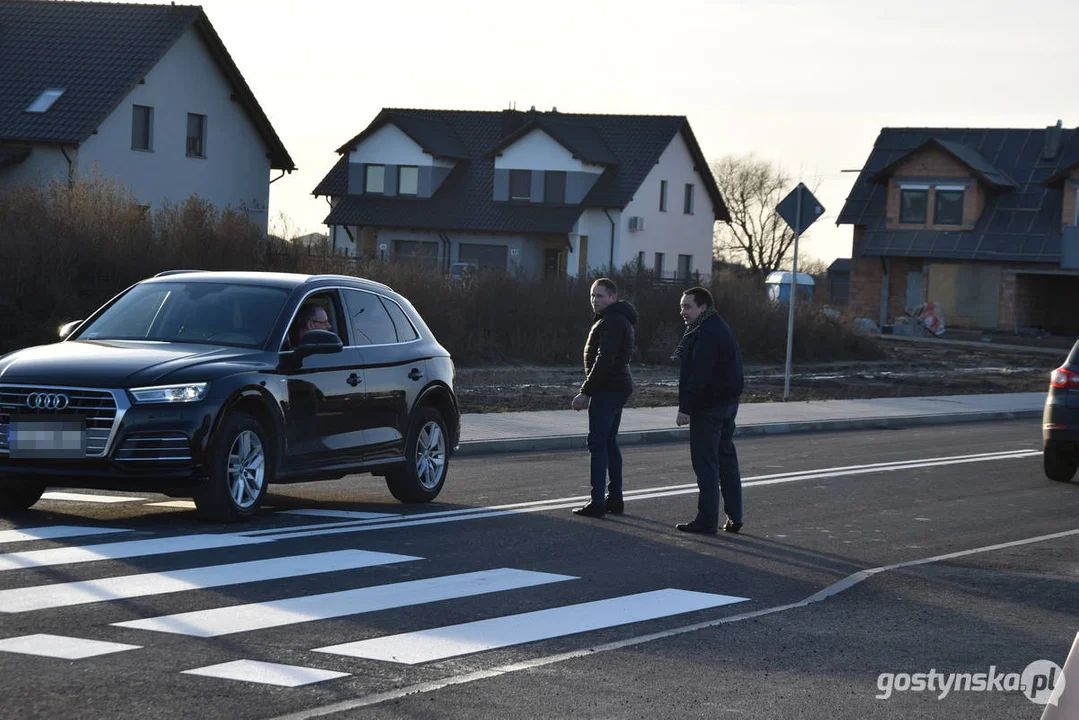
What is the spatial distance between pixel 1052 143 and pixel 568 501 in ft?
177

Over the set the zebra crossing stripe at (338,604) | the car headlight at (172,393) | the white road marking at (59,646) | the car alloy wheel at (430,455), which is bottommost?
the zebra crossing stripe at (338,604)

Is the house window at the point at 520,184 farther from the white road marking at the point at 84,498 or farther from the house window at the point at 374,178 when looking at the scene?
the white road marking at the point at 84,498

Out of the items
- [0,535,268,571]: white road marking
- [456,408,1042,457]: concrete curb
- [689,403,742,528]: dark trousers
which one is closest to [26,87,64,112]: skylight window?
[456,408,1042,457]: concrete curb

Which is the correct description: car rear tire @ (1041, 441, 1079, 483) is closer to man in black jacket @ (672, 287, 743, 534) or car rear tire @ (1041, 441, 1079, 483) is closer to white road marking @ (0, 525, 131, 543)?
man in black jacket @ (672, 287, 743, 534)

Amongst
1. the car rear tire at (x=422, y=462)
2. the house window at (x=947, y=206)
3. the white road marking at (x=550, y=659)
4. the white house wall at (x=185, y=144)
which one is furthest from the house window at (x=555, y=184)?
the white road marking at (x=550, y=659)

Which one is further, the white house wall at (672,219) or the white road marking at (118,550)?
the white house wall at (672,219)

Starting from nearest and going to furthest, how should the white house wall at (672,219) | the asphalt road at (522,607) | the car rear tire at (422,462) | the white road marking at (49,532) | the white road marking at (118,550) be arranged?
the asphalt road at (522,607) → the white road marking at (118,550) → the white road marking at (49,532) → the car rear tire at (422,462) → the white house wall at (672,219)

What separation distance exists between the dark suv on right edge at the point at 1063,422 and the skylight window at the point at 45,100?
1212 inches

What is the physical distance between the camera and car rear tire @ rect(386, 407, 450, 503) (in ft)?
40.3

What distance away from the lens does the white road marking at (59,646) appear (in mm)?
6574

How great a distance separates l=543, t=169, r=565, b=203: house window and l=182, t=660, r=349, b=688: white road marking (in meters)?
56.4

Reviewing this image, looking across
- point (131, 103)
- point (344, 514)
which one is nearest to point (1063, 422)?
point (344, 514)

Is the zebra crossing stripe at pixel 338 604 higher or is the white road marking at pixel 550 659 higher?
the zebra crossing stripe at pixel 338 604

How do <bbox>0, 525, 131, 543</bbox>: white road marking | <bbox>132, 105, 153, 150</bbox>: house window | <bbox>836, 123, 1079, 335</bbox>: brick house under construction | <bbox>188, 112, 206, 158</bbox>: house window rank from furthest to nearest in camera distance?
<bbox>836, 123, 1079, 335</bbox>: brick house under construction < <bbox>188, 112, 206, 158</bbox>: house window < <bbox>132, 105, 153, 150</bbox>: house window < <bbox>0, 525, 131, 543</bbox>: white road marking
